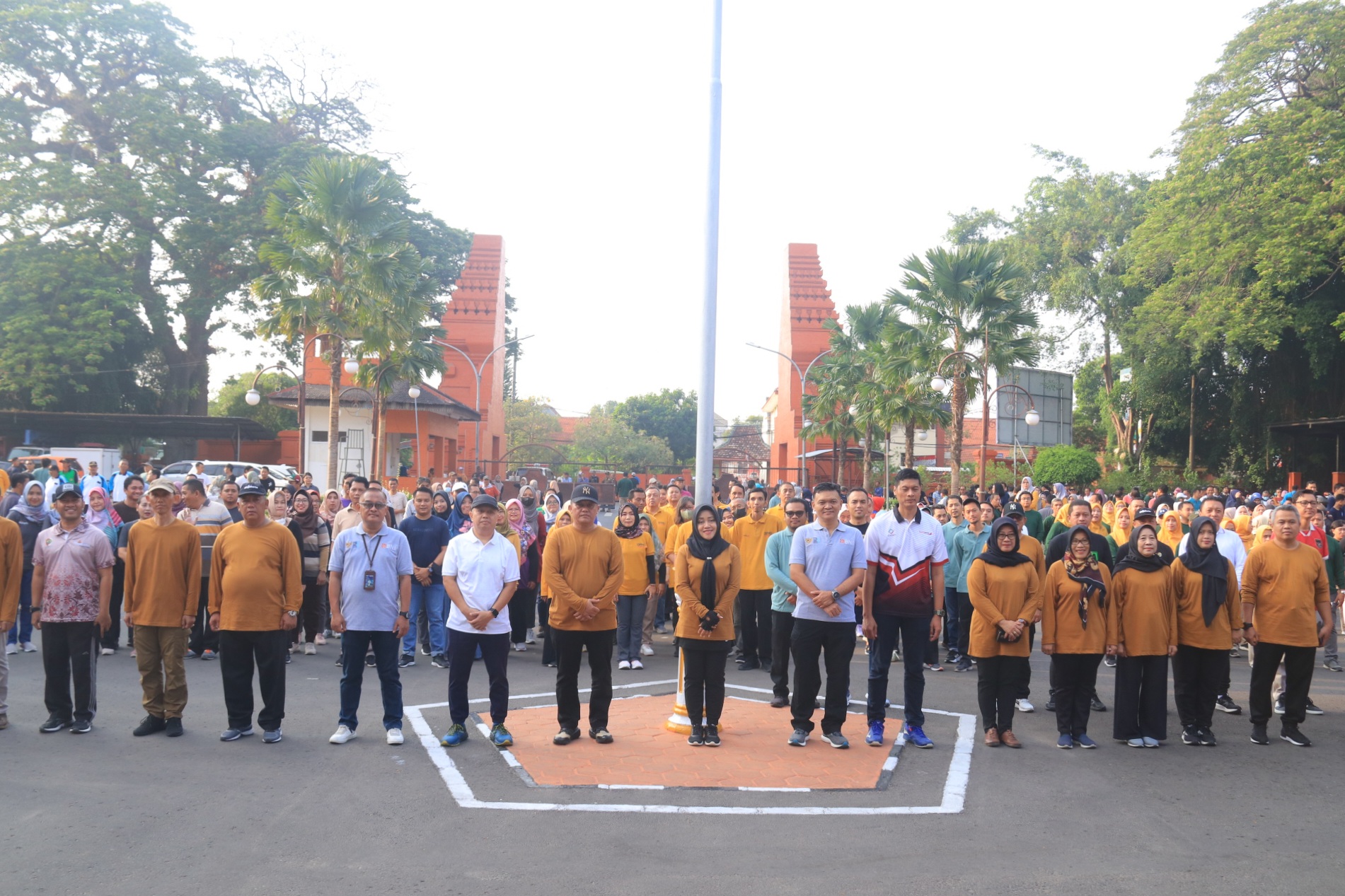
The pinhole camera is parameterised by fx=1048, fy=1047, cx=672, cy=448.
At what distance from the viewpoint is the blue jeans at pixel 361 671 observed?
302 inches

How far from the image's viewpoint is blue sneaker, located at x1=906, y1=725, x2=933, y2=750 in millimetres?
7848

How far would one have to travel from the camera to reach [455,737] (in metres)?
7.68

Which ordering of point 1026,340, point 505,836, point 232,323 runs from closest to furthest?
point 505,836
point 1026,340
point 232,323

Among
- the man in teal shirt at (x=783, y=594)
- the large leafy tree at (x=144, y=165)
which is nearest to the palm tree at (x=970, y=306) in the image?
the man in teal shirt at (x=783, y=594)

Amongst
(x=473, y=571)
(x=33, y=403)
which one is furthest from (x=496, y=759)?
(x=33, y=403)

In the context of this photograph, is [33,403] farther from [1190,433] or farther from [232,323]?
[1190,433]

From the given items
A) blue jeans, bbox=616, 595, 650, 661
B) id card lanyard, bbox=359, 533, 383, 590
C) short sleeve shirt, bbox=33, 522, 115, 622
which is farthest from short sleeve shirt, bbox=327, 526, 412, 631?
blue jeans, bbox=616, 595, 650, 661

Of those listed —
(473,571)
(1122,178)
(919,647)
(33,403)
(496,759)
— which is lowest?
(496,759)

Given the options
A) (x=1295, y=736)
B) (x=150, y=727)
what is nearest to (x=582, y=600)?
(x=150, y=727)

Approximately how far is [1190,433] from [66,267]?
1697 inches

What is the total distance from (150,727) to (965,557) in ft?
26.0

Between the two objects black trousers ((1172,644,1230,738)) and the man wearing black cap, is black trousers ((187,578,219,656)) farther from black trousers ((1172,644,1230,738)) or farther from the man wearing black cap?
black trousers ((1172,644,1230,738))

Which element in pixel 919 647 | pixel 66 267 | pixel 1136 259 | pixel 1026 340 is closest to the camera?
pixel 919 647

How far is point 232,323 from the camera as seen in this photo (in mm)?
46062
